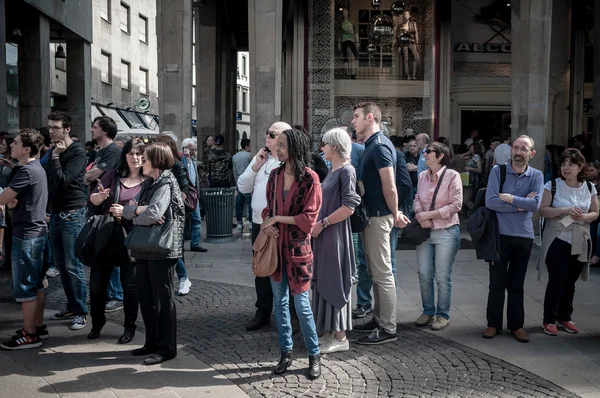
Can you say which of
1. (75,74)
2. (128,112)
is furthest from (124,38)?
(75,74)

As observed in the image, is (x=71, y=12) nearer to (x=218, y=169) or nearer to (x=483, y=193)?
(x=218, y=169)

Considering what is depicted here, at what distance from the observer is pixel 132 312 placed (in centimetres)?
622

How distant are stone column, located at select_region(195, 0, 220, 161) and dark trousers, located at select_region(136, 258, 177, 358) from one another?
59.2 ft

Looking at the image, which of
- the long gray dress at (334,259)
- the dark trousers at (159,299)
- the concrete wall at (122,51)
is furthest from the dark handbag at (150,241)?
the concrete wall at (122,51)

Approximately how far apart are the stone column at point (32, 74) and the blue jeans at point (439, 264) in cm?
1465

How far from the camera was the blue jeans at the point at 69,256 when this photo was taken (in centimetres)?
669

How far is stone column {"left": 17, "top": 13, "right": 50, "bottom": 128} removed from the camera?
18297 mm

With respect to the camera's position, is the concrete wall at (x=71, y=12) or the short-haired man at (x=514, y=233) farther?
the concrete wall at (x=71, y=12)

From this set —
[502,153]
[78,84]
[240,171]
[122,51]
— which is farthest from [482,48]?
[122,51]

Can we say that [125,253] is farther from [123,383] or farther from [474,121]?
[474,121]

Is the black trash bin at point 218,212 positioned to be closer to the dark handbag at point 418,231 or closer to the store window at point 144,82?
the dark handbag at point 418,231

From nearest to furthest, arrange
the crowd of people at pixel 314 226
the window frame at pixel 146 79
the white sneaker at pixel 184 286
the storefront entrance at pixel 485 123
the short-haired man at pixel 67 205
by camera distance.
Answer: the crowd of people at pixel 314 226 → the short-haired man at pixel 67 205 → the white sneaker at pixel 184 286 → the storefront entrance at pixel 485 123 → the window frame at pixel 146 79

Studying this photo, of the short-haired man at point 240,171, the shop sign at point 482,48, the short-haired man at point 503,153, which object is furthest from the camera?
the shop sign at point 482,48

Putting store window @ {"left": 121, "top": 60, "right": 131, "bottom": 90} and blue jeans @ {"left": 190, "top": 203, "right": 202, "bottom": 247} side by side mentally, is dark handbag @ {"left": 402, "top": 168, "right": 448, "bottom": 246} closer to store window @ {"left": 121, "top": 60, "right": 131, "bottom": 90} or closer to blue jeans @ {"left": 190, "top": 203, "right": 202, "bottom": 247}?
blue jeans @ {"left": 190, "top": 203, "right": 202, "bottom": 247}
